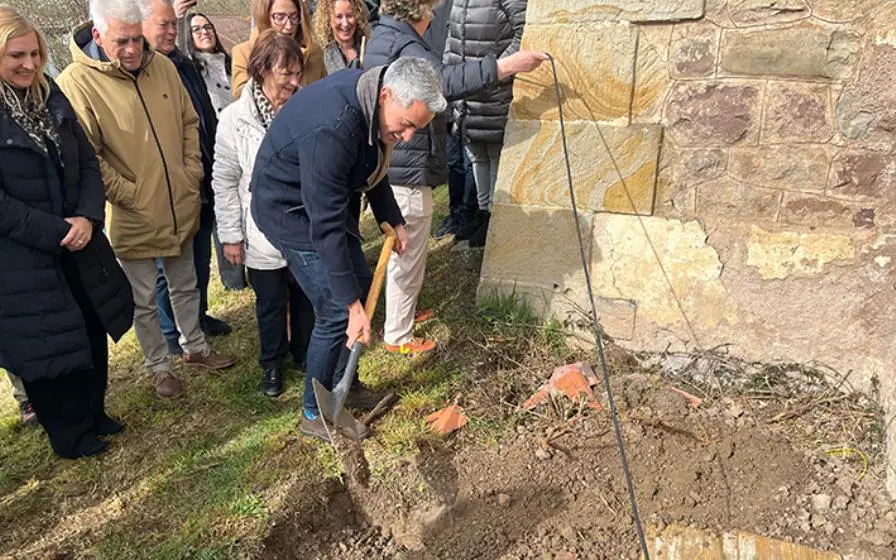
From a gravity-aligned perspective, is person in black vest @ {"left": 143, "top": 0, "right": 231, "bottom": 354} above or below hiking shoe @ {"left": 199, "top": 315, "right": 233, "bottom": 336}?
above

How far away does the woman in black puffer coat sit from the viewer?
3965 millimetres

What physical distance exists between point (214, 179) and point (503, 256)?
160cm

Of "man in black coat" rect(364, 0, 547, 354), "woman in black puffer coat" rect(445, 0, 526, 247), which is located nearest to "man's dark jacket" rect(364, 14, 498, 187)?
"man in black coat" rect(364, 0, 547, 354)

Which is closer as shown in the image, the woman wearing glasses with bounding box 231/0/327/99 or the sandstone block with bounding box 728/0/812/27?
the sandstone block with bounding box 728/0/812/27

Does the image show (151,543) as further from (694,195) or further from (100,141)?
(694,195)

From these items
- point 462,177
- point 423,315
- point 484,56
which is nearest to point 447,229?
point 462,177

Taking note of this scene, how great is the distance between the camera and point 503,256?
377cm

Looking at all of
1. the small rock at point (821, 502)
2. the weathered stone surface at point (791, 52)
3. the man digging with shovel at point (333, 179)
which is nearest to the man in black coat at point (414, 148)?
the man digging with shovel at point (333, 179)

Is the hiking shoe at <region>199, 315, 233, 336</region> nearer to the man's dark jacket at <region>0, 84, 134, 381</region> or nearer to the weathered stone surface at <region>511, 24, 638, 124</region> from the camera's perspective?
the man's dark jacket at <region>0, 84, 134, 381</region>

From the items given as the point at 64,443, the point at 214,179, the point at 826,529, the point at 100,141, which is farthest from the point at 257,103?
the point at 826,529

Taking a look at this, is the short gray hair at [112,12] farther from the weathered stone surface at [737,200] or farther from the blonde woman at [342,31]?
the weathered stone surface at [737,200]

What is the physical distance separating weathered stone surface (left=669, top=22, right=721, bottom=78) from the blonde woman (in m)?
1.86

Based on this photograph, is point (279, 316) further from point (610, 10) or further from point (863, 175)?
point (863, 175)

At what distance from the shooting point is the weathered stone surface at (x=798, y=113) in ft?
9.62
